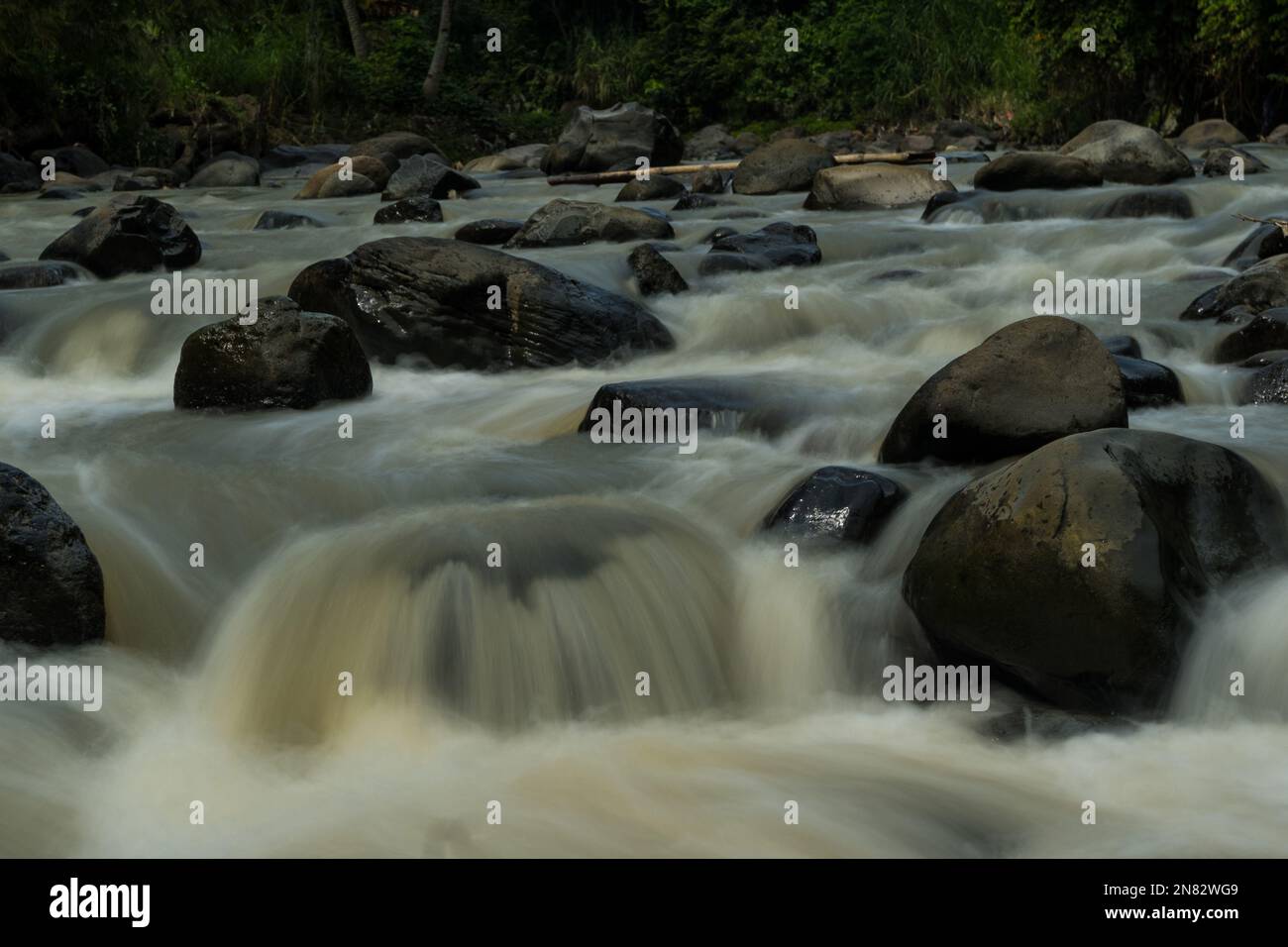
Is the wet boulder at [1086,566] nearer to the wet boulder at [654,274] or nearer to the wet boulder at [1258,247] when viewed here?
the wet boulder at [654,274]

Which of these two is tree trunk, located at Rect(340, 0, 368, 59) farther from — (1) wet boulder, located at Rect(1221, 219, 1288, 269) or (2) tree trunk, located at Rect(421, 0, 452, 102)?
(1) wet boulder, located at Rect(1221, 219, 1288, 269)

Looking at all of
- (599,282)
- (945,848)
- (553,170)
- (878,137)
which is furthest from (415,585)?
(878,137)

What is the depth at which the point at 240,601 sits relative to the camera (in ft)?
15.4

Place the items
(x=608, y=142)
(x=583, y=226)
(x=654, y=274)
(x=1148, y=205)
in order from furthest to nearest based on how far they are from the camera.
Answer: (x=608, y=142) → (x=1148, y=205) → (x=583, y=226) → (x=654, y=274)

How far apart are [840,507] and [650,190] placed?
9789mm

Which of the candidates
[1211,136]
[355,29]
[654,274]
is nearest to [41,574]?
[654,274]

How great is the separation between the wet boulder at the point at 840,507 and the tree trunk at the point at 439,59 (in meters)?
22.3

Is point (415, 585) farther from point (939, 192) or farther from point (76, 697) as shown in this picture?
point (939, 192)

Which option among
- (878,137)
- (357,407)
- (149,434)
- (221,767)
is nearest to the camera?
(221,767)

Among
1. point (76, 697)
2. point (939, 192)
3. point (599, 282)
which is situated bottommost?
point (76, 697)

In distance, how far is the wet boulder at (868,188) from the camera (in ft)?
41.9

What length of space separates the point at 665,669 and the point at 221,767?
1358mm

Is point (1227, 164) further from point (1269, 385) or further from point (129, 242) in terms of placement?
point (129, 242)

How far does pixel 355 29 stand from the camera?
27.3 meters
